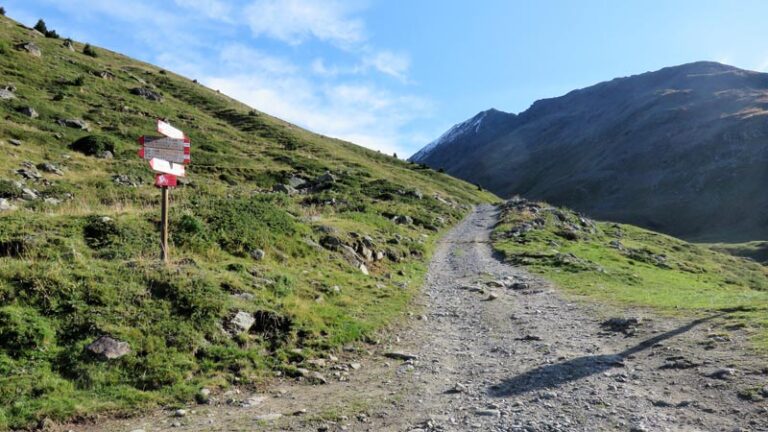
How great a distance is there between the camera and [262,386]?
9.98 meters

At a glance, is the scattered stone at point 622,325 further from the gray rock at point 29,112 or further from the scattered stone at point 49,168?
the gray rock at point 29,112

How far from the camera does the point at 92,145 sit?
41.5 m

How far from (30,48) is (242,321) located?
79.3 meters

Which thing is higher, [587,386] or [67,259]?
[67,259]

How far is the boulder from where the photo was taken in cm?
6681

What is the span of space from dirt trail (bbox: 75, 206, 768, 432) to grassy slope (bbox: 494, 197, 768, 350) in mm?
1980

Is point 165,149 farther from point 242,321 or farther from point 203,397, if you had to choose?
point 203,397

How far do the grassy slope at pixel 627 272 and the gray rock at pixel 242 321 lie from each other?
12.9 metres

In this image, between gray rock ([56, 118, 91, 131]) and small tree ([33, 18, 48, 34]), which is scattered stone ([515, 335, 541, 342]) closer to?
gray rock ([56, 118, 91, 131])

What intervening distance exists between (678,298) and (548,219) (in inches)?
1426

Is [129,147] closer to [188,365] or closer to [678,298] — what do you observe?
[188,365]

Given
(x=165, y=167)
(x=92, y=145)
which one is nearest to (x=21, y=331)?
(x=165, y=167)

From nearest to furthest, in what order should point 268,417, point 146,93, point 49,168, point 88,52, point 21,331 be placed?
point 268,417 < point 21,331 < point 49,168 < point 146,93 < point 88,52

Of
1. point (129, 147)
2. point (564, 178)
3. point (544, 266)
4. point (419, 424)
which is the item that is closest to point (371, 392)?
point (419, 424)
